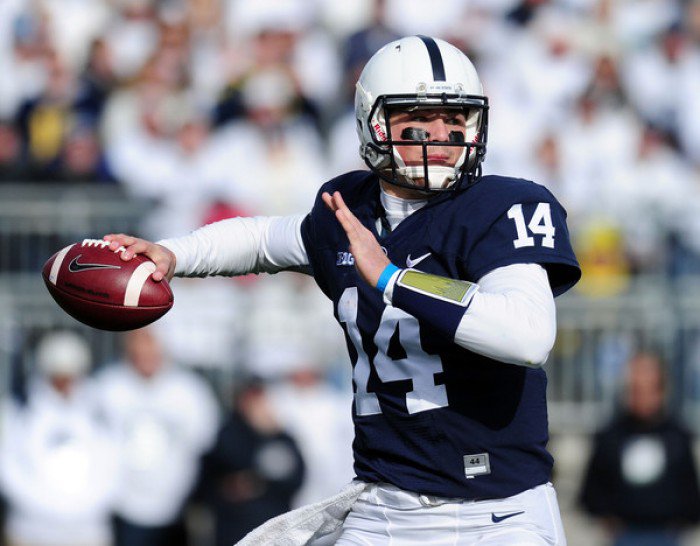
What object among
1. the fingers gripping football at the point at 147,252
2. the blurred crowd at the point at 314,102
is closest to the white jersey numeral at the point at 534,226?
Result: the fingers gripping football at the point at 147,252

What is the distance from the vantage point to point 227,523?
7.48 m

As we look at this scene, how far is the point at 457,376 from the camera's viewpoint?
12.1 feet

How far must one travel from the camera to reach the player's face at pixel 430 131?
3830 mm

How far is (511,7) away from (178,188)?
3704 mm

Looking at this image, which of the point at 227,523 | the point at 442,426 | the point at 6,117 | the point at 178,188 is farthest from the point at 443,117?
the point at 6,117

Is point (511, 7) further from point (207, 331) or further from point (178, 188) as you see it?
point (207, 331)

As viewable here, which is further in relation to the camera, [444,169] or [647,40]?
[647,40]

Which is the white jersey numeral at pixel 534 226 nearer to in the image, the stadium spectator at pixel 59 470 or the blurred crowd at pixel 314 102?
the stadium spectator at pixel 59 470

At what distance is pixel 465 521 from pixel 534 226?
2.64ft

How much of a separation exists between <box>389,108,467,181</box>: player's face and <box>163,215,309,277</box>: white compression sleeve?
52cm

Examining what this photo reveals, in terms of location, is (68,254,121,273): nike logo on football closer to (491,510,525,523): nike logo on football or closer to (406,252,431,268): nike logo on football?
(406,252,431,268): nike logo on football

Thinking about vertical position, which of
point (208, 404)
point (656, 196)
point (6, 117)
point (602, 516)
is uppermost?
point (6, 117)

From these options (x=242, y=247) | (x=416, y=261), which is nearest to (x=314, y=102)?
(x=242, y=247)

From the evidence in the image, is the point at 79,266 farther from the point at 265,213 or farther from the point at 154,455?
the point at 265,213
